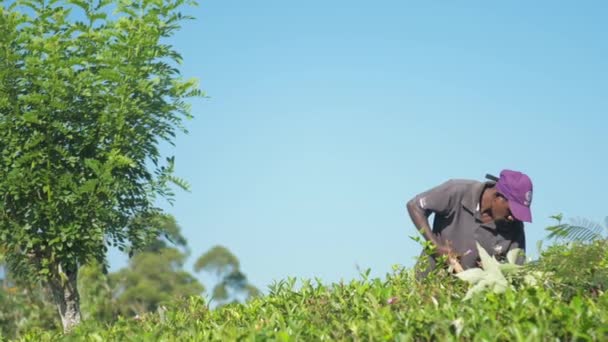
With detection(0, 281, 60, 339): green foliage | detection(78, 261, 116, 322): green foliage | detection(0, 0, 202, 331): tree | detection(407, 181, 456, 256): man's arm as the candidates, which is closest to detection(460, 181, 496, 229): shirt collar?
detection(407, 181, 456, 256): man's arm

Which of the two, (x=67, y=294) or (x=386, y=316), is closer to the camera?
(x=386, y=316)

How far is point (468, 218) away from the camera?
26.7 ft

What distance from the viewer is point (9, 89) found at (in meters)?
11.0

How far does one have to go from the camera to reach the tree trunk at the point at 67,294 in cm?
1166

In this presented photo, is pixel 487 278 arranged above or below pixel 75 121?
below

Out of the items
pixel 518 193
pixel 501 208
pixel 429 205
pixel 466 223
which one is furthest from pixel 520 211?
pixel 429 205

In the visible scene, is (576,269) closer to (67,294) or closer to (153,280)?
(67,294)

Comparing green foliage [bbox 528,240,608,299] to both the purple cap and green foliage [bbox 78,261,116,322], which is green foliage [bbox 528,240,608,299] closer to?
the purple cap

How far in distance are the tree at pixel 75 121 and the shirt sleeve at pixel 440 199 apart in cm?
438

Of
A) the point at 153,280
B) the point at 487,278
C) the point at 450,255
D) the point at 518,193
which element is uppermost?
the point at 153,280

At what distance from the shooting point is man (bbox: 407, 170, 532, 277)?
7.91 m

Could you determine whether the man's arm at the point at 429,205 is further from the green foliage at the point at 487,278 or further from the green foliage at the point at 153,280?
the green foliage at the point at 153,280

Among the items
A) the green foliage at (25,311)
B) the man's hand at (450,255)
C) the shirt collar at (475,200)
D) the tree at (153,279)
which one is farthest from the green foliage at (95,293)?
the man's hand at (450,255)

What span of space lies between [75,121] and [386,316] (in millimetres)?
6875
